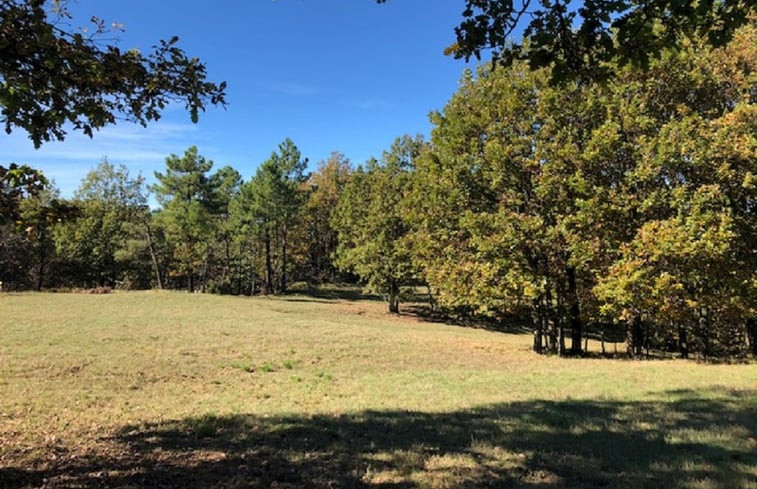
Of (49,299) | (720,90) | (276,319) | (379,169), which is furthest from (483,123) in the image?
(49,299)

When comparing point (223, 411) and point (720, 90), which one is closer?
point (223, 411)

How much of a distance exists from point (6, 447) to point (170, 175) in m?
40.9

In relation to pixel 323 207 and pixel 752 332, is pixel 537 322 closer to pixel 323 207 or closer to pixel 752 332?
pixel 752 332

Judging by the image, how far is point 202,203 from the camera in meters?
44.2

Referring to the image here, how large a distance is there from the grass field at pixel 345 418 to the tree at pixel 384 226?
17459 mm

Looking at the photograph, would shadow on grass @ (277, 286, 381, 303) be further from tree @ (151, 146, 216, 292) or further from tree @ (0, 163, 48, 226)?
tree @ (0, 163, 48, 226)

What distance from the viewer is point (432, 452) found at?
5254 mm

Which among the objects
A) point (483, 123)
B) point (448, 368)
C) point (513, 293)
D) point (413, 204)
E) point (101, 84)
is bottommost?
point (448, 368)

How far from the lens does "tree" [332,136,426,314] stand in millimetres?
34594

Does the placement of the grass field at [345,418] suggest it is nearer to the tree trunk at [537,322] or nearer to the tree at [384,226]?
the tree trunk at [537,322]

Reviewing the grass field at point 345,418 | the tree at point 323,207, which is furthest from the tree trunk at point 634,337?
the tree at point 323,207

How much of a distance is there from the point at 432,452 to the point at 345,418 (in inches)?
92.5

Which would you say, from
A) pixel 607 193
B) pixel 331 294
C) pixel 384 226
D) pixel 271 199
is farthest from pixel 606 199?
pixel 331 294

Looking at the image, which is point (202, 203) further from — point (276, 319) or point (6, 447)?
point (6, 447)
